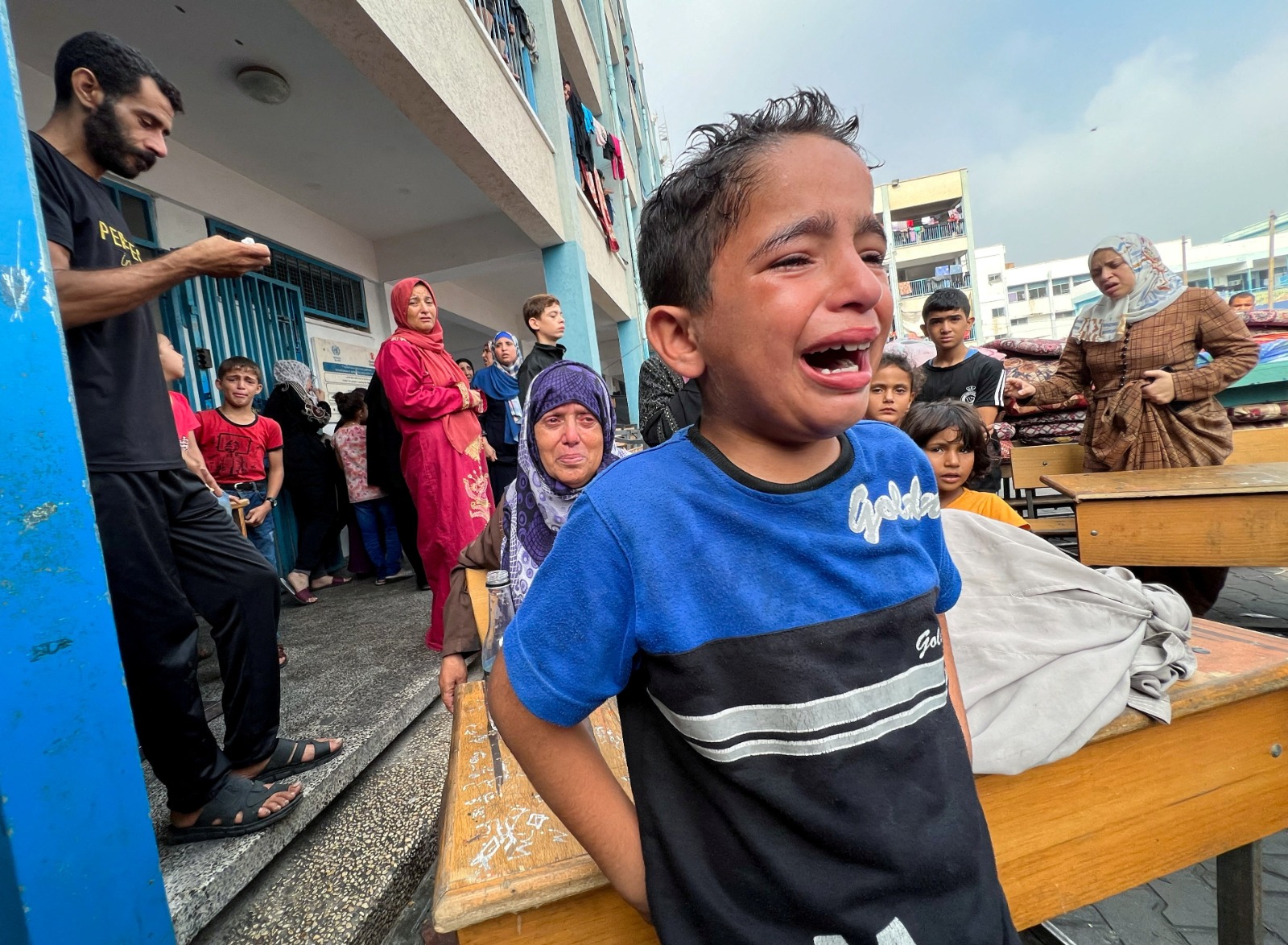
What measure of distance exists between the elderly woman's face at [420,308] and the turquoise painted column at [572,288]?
325 centimetres

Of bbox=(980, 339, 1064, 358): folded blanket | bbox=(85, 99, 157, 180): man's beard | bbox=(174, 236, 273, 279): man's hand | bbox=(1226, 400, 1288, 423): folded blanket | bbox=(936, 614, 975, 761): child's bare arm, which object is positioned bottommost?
bbox=(1226, 400, 1288, 423): folded blanket

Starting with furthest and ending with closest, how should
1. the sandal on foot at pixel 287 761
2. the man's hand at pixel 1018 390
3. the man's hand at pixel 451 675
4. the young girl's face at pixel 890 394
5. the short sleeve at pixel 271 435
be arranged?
the short sleeve at pixel 271 435 → the man's hand at pixel 1018 390 → the young girl's face at pixel 890 394 → the sandal on foot at pixel 287 761 → the man's hand at pixel 451 675

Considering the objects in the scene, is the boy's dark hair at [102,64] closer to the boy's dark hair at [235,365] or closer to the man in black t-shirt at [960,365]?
the boy's dark hair at [235,365]

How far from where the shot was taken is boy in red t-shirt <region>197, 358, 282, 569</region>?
11.8ft

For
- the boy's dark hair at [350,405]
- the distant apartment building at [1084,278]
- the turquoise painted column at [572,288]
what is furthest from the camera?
the distant apartment building at [1084,278]

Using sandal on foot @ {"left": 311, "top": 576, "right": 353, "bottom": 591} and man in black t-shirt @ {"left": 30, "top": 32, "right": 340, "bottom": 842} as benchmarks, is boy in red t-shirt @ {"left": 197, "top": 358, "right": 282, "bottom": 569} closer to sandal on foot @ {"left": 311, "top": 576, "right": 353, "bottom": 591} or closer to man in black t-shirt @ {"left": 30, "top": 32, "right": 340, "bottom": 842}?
sandal on foot @ {"left": 311, "top": 576, "right": 353, "bottom": 591}

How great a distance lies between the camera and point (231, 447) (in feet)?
12.1

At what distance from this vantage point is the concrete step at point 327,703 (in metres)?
1.45

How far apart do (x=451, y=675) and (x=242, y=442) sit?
302 centimetres

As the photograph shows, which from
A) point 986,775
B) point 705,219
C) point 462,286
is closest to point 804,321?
point 705,219

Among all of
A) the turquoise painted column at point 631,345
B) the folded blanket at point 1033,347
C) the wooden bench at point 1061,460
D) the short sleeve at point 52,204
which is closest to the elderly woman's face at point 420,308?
the short sleeve at point 52,204

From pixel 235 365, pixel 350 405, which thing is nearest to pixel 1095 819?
pixel 235 365

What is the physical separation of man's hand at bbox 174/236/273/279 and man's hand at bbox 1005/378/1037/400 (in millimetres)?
3594

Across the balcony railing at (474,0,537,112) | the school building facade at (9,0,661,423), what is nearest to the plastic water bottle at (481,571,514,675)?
the school building facade at (9,0,661,423)
